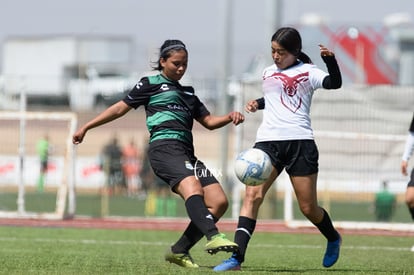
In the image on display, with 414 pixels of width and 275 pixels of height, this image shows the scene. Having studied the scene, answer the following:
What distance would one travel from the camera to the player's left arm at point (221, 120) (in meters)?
10.3

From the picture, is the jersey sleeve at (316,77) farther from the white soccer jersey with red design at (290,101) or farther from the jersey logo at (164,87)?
the jersey logo at (164,87)

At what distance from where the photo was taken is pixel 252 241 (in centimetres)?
1573

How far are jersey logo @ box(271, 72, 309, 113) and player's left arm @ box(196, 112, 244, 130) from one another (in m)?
0.42

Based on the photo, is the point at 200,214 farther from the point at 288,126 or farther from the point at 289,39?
the point at 289,39

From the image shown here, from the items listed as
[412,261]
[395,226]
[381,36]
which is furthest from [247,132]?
[381,36]

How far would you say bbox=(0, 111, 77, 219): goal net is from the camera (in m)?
21.5

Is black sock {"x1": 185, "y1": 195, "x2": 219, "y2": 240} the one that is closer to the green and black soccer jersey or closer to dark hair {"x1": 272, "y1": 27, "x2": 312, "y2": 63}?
the green and black soccer jersey

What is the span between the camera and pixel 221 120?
1052 cm

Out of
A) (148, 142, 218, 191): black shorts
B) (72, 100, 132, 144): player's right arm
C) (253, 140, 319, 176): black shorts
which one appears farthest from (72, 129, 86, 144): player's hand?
(253, 140, 319, 176): black shorts

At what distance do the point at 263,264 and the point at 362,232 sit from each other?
7.66m

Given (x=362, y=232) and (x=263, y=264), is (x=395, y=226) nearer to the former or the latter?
(x=362, y=232)

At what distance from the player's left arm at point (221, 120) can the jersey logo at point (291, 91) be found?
42 cm

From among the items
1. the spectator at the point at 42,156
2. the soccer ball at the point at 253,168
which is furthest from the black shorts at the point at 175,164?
the spectator at the point at 42,156

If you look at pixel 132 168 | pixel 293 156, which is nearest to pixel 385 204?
pixel 132 168
